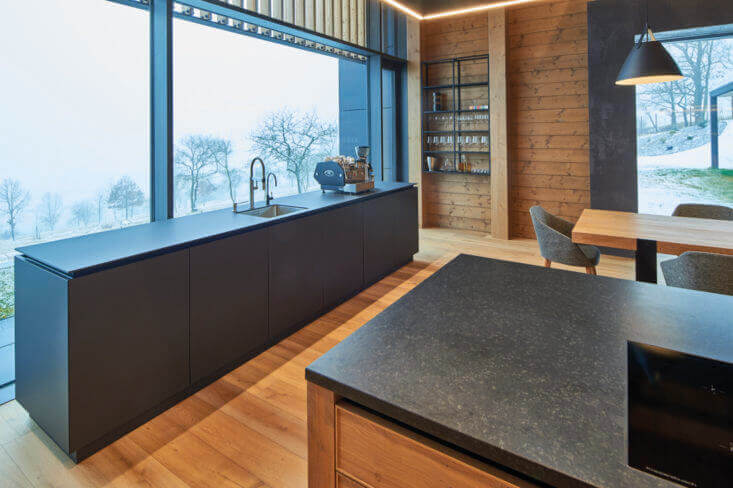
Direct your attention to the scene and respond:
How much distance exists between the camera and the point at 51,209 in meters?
A: 2.51

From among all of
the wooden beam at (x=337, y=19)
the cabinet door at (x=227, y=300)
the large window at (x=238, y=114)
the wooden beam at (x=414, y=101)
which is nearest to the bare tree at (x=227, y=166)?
the large window at (x=238, y=114)

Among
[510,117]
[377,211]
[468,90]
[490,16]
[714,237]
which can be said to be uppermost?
[490,16]

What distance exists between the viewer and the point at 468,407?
74 cm

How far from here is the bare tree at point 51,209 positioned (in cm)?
247

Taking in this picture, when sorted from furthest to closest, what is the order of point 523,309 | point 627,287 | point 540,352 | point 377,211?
point 377,211
point 627,287
point 523,309
point 540,352

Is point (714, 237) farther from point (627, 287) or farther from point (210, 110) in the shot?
point (210, 110)

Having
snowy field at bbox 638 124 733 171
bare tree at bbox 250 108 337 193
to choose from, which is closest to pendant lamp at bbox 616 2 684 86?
snowy field at bbox 638 124 733 171

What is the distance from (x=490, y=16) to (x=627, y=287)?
509cm

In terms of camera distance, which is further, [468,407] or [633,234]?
[633,234]

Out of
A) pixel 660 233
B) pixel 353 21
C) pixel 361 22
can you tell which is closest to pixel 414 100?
pixel 361 22

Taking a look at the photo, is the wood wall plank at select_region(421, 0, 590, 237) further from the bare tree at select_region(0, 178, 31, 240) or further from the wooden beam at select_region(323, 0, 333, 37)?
the bare tree at select_region(0, 178, 31, 240)

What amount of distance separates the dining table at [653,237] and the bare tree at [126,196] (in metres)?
2.91

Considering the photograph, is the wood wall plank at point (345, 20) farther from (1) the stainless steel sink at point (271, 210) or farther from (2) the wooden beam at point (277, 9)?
(1) the stainless steel sink at point (271, 210)

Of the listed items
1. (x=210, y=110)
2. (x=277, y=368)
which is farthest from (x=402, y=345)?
(x=210, y=110)
